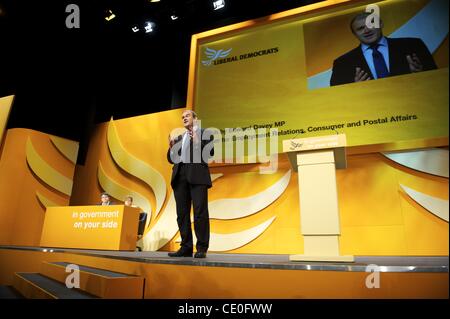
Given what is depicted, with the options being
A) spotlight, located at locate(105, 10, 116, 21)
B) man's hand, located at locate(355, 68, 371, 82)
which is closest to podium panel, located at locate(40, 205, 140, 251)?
spotlight, located at locate(105, 10, 116, 21)

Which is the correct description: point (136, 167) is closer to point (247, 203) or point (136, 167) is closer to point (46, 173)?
point (46, 173)

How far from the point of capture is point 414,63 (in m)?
3.30

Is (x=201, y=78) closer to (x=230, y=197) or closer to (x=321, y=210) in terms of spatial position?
(x=230, y=197)

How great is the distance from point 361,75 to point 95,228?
380cm

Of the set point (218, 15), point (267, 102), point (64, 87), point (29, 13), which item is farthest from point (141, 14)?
point (267, 102)

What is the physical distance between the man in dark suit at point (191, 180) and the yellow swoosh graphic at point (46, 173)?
3900 millimetres

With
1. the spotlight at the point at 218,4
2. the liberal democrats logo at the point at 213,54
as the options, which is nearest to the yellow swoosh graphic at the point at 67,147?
the liberal democrats logo at the point at 213,54

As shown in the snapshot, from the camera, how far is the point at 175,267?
5.68ft

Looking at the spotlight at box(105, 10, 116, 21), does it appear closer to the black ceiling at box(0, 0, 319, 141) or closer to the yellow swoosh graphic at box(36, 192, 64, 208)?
the black ceiling at box(0, 0, 319, 141)

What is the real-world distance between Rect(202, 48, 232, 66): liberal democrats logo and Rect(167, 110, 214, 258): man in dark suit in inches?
92.5

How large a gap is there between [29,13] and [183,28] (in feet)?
7.91

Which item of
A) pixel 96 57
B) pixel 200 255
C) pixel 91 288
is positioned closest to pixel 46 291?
pixel 91 288

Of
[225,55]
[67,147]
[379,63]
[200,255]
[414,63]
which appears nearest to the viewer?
[200,255]

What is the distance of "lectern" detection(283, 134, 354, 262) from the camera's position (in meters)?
1.67
